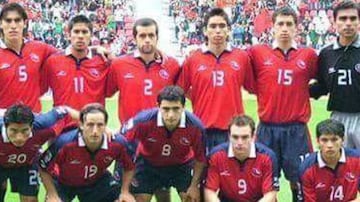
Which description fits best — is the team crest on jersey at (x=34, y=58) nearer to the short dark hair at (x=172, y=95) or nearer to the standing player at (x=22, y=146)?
the standing player at (x=22, y=146)

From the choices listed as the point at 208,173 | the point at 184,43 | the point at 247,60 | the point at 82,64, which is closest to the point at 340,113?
the point at 247,60

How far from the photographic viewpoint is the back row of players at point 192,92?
5570 millimetres

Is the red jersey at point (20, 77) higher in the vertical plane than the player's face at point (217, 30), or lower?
lower

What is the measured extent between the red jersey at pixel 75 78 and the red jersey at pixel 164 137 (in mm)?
604

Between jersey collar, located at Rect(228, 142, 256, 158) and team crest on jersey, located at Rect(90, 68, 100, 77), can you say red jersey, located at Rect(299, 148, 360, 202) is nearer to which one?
jersey collar, located at Rect(228, 142, 256, 158)

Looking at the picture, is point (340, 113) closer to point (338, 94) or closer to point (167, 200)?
point (338, 94)

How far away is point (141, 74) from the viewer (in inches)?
237

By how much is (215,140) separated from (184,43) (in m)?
14.9

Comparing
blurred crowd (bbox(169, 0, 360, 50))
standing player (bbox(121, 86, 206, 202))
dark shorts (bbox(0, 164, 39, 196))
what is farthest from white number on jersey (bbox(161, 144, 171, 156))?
blurred crowd (bbox(169, 0, 360, 50))

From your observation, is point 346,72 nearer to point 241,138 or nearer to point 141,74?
point 241,138

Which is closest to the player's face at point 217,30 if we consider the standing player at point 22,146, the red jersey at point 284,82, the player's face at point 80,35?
the red jersey at point 284,82

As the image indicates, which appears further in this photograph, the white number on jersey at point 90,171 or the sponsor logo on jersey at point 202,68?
the sponsor logo on jersey at point 202,68

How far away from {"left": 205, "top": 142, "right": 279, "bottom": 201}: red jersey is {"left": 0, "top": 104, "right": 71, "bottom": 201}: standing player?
1363 millimetres

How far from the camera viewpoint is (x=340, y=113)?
232 inches
